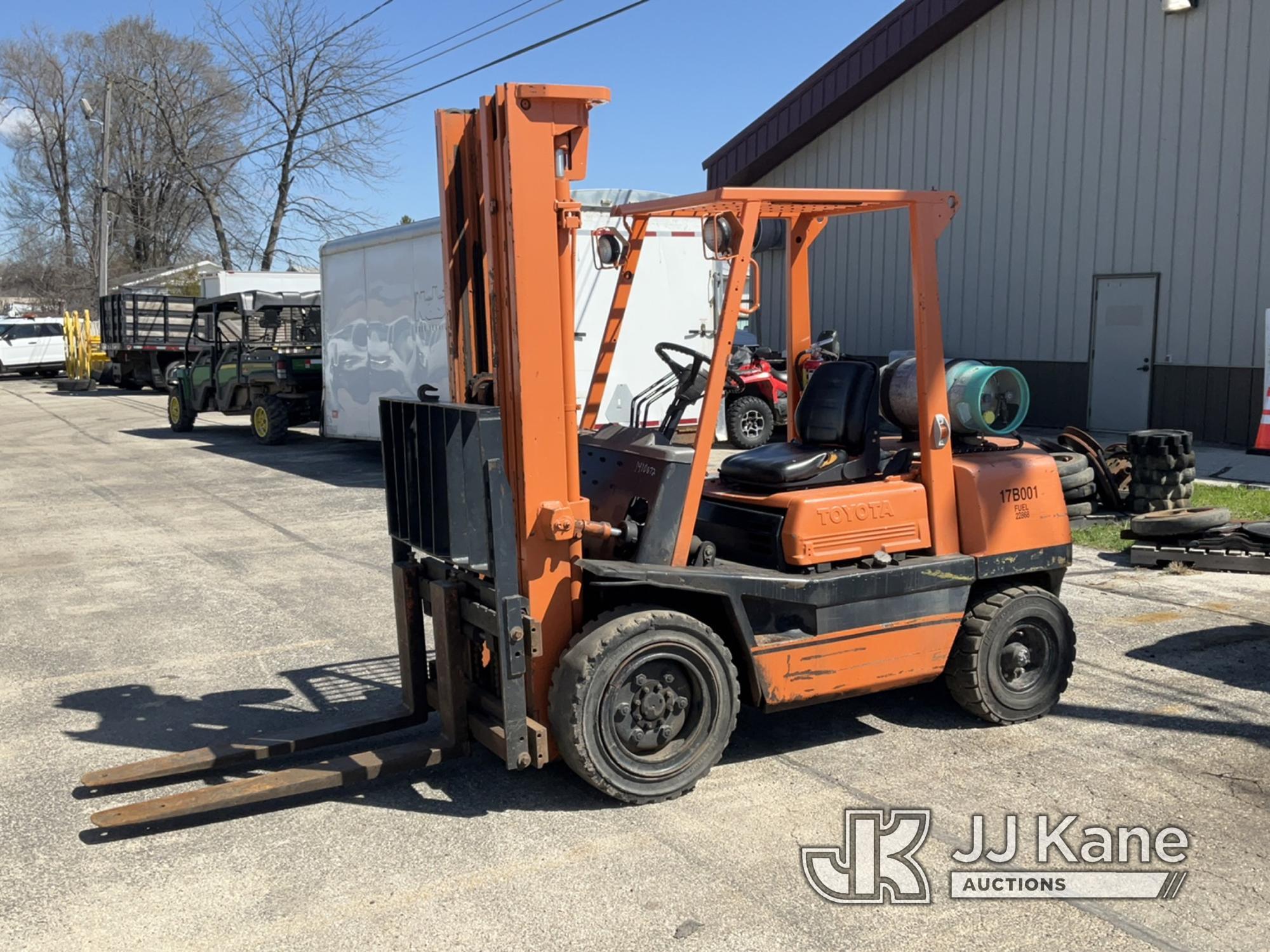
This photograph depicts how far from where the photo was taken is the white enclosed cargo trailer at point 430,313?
43.3 ft

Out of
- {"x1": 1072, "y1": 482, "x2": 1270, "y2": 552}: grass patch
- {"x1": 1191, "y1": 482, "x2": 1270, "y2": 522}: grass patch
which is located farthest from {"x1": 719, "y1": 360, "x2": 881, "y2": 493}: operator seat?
{"x1": 1191, "y1": 482, "x2": 1270, "y2": 522}: grass patch

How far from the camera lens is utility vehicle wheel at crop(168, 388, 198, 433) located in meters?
21.5

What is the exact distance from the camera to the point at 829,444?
5547 mm

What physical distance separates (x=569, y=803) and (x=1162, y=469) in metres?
7.81

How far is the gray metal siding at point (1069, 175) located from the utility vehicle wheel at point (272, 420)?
33.1ft

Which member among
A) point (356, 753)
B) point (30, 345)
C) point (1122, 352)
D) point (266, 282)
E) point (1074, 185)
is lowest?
point (356, 753)

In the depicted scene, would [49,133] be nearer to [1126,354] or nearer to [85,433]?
[85,433]

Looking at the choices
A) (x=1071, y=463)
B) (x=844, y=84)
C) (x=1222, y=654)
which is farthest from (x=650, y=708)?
(x=844, y=84)

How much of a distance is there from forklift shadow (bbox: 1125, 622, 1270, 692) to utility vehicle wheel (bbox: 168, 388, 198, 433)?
1831cm

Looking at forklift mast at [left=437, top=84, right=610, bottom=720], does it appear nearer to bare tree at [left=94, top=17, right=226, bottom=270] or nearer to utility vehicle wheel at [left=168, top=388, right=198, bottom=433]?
utility vehicle wheel at [left=168, top=388, right=198, bottom=433]

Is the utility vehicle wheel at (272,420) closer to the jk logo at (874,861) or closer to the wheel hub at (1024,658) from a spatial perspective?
the wheel hub at (1024,658)

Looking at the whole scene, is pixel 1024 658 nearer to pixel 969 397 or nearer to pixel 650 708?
pixel 969 397

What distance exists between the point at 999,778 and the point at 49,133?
6566cm

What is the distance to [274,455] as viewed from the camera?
1814 cm
